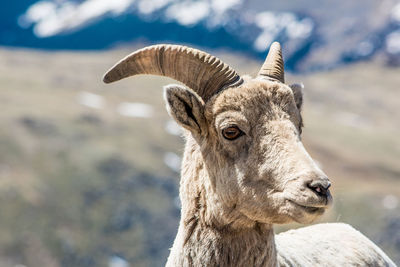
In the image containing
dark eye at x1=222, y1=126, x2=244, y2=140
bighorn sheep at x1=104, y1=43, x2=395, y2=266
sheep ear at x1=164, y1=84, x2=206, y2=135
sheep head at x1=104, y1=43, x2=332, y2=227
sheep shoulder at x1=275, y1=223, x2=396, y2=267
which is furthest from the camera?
sheep shoulder at x1=275, y1=223, x2=396, y2=267

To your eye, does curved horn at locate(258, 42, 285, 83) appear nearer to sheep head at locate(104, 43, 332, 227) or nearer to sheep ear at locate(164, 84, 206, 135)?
sheep head at locate(104, 43, 332, 227)

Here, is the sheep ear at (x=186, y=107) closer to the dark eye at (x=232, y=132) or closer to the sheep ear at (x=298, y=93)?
the dark eye at (x=232, y=132)

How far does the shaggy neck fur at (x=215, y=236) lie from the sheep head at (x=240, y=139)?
3cm

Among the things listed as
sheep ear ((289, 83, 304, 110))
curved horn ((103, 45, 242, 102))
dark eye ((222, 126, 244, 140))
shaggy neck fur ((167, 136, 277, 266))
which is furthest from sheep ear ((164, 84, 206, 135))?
sheep ear ((289, 83, 304, 110))

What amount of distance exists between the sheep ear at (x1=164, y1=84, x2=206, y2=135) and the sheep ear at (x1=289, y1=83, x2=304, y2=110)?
1894 millimetres

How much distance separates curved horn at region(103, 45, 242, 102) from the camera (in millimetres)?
10914

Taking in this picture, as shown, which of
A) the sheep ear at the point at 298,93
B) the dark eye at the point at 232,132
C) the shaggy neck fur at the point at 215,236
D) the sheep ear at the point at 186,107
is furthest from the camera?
the sheep ear at the point at 298,93

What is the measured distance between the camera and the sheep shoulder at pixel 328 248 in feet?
39.6

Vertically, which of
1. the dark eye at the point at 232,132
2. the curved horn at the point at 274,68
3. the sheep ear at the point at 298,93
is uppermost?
the curved horn at the point at 274,68

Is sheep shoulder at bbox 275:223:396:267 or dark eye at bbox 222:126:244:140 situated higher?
dark eye at bbox 222:126:244:140

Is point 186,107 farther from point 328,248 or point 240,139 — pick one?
point 328,248

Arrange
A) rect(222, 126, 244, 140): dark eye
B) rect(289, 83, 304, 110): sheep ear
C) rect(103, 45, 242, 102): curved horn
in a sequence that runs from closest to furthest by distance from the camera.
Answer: rect(222, 126, 244, 140): dark eye → rect(103, 45, 242, 102): curved horn → rect(289, 83, 304, 110): sheep ear

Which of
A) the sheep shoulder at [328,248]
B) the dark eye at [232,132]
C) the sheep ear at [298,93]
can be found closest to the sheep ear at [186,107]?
the dark eye at [232,132]

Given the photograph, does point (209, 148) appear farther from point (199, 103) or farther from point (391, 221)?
point (391, 221)
